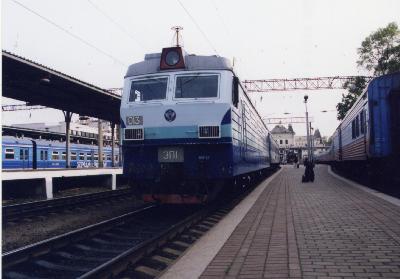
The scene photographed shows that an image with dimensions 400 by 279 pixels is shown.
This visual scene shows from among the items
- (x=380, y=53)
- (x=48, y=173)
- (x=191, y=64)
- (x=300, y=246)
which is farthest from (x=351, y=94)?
(x=300, y=246)

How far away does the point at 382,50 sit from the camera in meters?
39.2

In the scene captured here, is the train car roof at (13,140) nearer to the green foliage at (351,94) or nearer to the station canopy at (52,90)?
the station canopy at (52,90)

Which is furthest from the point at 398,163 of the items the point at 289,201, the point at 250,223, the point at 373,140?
the point at 250,223

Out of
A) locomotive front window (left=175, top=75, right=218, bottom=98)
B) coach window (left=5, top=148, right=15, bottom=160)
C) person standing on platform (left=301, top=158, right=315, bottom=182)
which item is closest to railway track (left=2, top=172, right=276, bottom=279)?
locomotive front window (left=175, top=75, right=218, bottom=98)

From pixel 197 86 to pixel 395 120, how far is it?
261 inches

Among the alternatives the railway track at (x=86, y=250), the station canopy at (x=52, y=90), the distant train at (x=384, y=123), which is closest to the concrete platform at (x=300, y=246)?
the railway track at (x=86, y=250)

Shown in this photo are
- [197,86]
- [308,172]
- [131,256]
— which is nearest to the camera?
[131,256]

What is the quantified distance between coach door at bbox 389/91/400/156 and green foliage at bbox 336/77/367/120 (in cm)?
2512

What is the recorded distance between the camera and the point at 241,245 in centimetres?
569

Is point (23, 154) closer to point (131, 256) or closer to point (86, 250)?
point (86, 250)

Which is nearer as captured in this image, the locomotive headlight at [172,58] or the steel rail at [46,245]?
the steel rail at [46,245]

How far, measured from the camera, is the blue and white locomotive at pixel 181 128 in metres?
A: 8.74

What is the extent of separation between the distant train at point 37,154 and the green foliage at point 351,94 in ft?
73.7

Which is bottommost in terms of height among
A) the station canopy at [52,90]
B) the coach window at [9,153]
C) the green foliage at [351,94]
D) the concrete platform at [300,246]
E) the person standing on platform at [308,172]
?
the concrete platform at [300,246]
